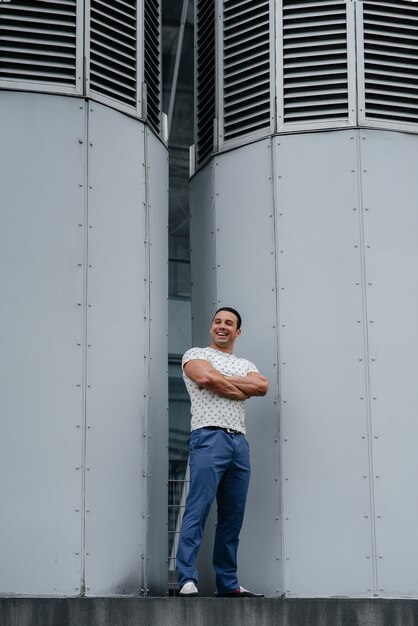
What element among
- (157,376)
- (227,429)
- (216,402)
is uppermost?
→ (157,376)

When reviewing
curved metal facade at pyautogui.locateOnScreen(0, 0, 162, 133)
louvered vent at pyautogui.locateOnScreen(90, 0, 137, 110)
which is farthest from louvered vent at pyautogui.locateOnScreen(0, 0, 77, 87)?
louvered vent at pyautogui.locateOnScreen(90, 0, 137, 110)

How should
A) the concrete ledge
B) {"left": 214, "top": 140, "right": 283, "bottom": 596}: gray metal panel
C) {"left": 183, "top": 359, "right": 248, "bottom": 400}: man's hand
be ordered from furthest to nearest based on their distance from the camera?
{"left": 214, "top": 140, "right": 283, "bottom": 596}: gray metal panel → {"left": 183, "top": 359, "right": 248, "bottom": 400}: man's hand → the concrete ledge

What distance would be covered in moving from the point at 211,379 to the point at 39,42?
3296 millimetres

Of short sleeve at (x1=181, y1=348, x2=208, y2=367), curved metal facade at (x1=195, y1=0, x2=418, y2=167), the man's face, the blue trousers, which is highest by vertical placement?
curved metal facade at (x1=195, y1=0, x2=418, y2=167)

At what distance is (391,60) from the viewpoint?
36.0 feet

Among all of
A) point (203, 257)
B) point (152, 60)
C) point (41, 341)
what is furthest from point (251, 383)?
point (152, 60)

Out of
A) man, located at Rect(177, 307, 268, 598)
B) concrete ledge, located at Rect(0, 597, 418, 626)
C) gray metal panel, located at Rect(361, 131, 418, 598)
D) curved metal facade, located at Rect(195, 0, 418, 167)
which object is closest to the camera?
concrete ledge, located at Rect(0, 597, 418, 626)

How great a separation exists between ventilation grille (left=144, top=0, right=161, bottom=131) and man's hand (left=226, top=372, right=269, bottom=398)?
2.79 meters

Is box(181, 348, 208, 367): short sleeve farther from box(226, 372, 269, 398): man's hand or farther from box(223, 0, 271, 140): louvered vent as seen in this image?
box(223, 0, 271, 140): louvered vent

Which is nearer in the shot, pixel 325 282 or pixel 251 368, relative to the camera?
pixel 251 368

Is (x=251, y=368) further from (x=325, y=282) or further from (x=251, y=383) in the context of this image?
(x=325, y=282)

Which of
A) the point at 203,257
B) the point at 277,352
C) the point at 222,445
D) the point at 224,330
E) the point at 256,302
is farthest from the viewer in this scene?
the point at 203,257

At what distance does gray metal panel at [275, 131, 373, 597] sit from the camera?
9.84 meters

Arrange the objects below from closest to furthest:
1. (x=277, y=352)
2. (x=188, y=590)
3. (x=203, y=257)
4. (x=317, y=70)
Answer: (x=188, y=590)
(x=277, y=352)
(x=317, y=70)
(x=203, y=257)
